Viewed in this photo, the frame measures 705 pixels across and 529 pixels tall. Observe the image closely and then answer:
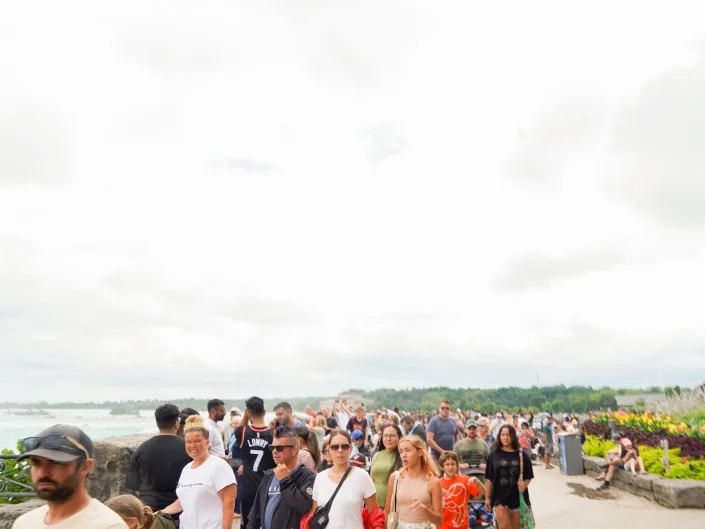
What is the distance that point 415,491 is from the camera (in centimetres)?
596

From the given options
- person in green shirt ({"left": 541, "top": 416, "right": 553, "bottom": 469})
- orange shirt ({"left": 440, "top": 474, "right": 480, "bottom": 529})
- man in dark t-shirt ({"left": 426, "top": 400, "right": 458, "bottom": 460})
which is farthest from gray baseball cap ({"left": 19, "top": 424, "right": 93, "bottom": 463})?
person in green shirt ({"left": 541, "top": 416, "right": 553, "bottom": 469})

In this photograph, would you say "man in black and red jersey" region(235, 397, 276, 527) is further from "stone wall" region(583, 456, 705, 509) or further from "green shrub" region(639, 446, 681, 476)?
"green shrub" region(639, 446, 681, 476)

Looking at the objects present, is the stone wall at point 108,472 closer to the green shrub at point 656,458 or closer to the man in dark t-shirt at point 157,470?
the man in dark t-shirt at point 157,470

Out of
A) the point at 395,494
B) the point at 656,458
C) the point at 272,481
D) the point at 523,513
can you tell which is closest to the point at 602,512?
the point at 656,458

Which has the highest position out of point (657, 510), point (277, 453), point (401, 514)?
point (277, 453)

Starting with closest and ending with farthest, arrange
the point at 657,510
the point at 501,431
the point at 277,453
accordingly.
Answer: the point at 277,453 < the point at 501,431 < the point at 657,510

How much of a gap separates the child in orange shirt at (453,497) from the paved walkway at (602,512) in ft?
14.4

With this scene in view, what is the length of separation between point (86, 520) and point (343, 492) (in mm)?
2688

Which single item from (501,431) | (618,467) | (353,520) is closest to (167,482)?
(353,520)

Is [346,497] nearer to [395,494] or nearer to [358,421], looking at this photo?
[395,494]

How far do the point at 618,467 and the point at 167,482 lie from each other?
13255 mm

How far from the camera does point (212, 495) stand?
5258 millimetres

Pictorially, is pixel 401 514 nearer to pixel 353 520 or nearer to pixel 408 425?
pixel 353 520

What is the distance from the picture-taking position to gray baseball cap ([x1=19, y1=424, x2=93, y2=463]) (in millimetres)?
2879
